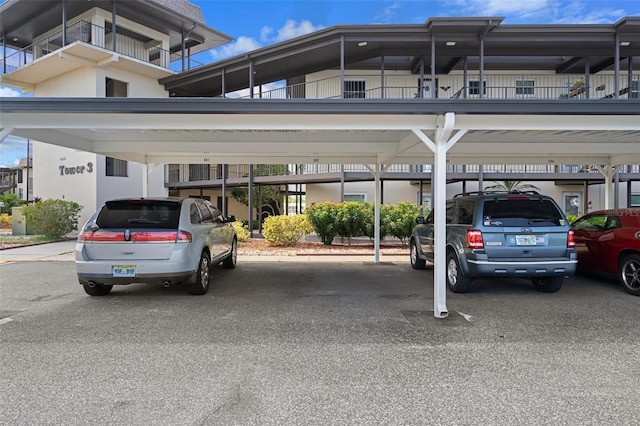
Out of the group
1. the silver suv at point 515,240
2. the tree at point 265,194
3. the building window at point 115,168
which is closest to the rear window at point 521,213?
the silver suv at point 515,240

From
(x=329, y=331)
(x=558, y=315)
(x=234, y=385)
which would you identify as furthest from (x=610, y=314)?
(x=234, y=385)

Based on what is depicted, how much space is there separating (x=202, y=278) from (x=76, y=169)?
15.1 metres

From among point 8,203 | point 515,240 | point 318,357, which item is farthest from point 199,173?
point 318,357

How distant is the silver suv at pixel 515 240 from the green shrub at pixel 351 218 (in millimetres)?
7108

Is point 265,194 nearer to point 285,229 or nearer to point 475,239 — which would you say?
point 285,229

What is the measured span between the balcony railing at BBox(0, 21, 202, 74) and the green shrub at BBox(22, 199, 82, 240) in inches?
293

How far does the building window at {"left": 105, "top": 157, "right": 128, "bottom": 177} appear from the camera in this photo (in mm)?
18625

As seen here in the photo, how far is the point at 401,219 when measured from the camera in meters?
13.9

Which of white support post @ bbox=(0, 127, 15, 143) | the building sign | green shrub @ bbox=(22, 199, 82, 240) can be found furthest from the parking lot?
the building sign

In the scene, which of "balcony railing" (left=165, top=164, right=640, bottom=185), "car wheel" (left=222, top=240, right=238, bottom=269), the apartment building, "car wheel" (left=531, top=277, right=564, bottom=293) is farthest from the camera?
"balcony railing" (left=165, top=164, right=640, bottom=185)

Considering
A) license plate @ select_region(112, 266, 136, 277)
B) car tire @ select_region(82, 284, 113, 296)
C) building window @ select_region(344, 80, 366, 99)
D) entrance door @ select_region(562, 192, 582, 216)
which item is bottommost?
car tire @ select_region(82, 284, 113, 296)

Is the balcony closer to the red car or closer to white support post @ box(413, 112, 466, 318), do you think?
the red car

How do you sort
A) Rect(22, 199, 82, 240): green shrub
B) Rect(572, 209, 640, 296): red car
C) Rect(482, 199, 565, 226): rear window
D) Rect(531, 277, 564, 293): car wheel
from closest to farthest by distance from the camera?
Rect(482, 199, 565, 226): rear window
Rect(572, 209, 640, 296): red car
Rect(531, 277, 564, 293): car wheel
Rect(22, 199, 82, 240): green shrub

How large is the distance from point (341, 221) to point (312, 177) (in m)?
4.39
